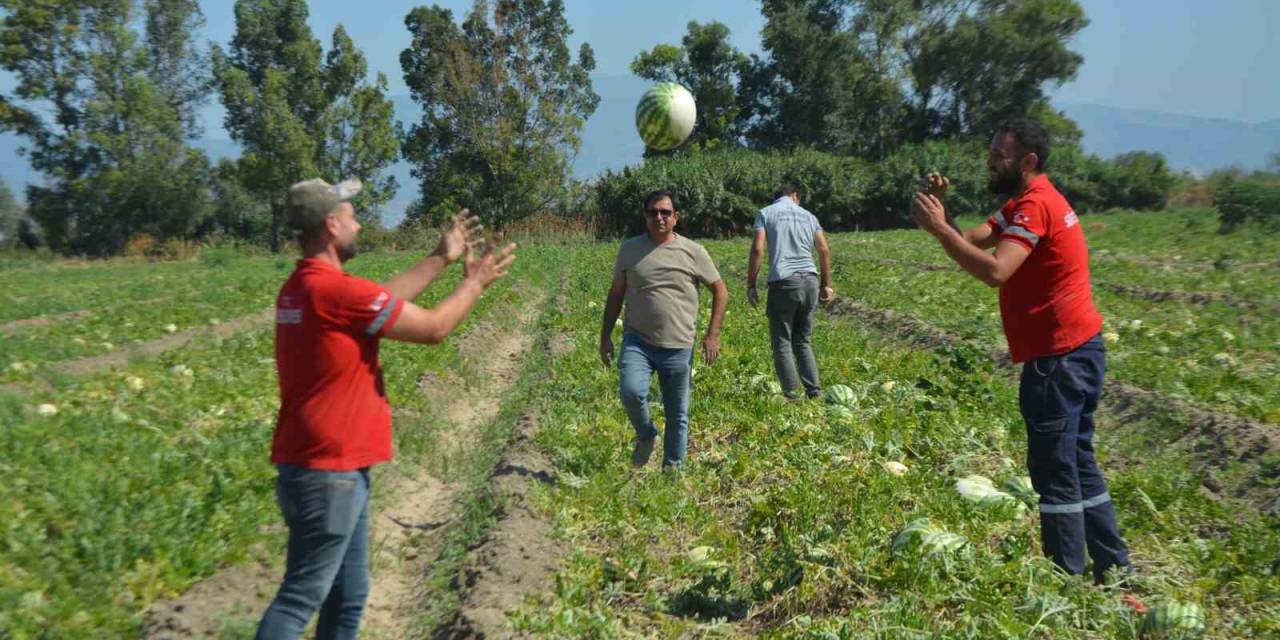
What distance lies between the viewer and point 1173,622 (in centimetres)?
406

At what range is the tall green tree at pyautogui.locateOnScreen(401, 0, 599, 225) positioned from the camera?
4931 cm

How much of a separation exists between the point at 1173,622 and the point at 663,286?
3645 millimetres

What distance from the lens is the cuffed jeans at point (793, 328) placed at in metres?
8.46

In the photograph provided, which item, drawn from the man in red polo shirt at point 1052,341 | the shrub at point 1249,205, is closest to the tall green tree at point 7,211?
the shrub at point 1249,205

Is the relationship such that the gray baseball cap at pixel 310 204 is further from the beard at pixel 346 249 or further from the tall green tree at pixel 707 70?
the tall green tree at pixel 707 70

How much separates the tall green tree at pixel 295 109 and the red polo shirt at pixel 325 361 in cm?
4696

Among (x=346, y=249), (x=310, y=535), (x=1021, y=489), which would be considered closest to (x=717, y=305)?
(x=1021, y=489)

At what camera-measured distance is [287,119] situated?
47.8 m

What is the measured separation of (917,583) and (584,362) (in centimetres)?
671

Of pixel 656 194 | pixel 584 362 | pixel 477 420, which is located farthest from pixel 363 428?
pixel 584 362

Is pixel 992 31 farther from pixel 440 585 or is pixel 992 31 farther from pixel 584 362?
pixel 440 585

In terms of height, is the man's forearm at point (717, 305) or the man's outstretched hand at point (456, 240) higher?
the man's outstretched hand at point (456, 240)

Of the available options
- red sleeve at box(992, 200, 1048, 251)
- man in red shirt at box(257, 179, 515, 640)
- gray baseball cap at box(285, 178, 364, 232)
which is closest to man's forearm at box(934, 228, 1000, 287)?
red sleeve at box(992, 200, 1048, 251)

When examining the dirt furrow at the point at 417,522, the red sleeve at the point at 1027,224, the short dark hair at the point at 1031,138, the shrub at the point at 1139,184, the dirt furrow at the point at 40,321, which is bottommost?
the dirt furrow at the point at 417,522
